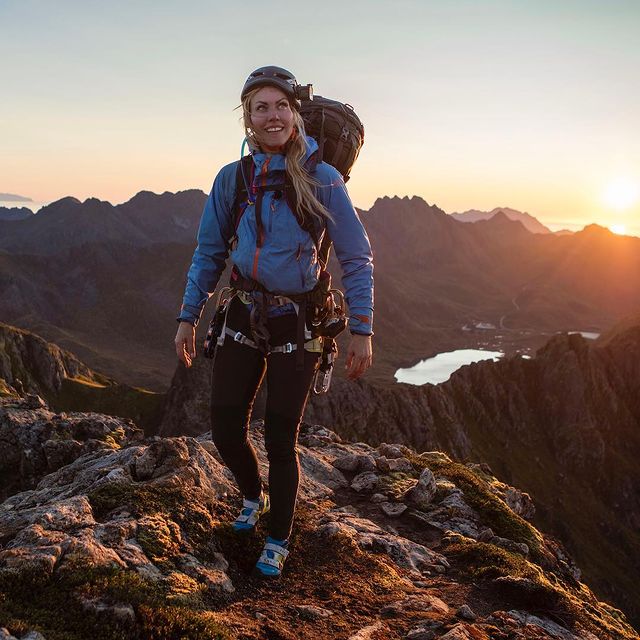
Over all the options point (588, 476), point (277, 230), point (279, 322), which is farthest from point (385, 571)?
point (588, 476)

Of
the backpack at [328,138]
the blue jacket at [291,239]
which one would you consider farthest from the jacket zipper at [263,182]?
the backpack at [328,138]

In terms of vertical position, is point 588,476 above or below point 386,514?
below

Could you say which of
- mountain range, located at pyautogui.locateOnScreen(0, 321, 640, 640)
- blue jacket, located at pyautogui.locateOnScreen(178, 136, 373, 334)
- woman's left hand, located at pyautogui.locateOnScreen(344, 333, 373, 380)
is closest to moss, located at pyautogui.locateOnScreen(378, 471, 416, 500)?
mountain range, located at pyautogui.locateOnScreen(0, 321, 640, 640)

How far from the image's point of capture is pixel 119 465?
9578mm

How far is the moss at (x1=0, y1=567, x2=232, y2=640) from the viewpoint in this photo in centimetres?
471

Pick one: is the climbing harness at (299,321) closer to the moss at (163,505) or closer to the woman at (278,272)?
the woman at (278,272)

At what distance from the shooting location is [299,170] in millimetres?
6473

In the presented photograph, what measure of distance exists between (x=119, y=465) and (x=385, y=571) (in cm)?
483

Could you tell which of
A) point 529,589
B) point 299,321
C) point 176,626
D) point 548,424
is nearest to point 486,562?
point 529,589

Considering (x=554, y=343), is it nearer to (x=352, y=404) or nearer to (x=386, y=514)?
(x=352, y=404)

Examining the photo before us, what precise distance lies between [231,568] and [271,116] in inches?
227

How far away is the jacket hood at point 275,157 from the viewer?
6617 mm

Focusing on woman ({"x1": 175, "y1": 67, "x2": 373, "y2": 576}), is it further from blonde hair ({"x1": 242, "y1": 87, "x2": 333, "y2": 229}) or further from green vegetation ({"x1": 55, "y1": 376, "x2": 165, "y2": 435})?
green vegetation ({"x1": 55, "y1": 376, "x2": 165, "y2": 435})

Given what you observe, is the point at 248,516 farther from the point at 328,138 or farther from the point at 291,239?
the point at 328,138
